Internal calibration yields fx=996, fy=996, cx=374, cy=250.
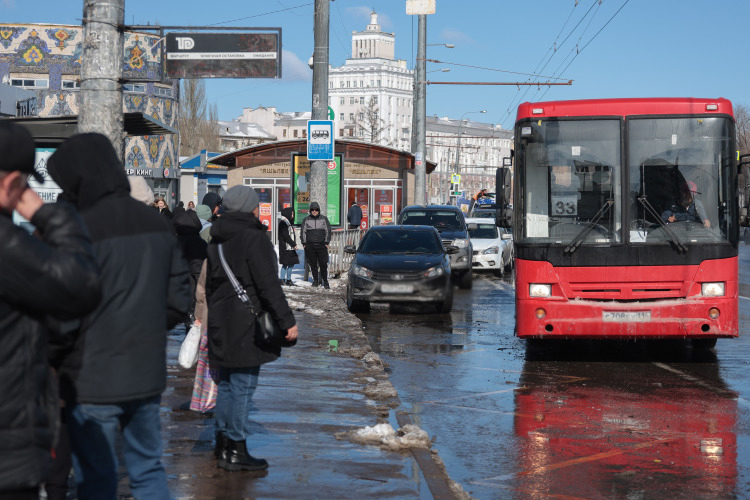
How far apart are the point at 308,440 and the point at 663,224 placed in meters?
5.60

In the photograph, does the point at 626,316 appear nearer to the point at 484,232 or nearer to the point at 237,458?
the point at 237,458

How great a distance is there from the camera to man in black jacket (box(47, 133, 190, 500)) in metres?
3.79

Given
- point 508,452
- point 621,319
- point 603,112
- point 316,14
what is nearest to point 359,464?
point 508,452

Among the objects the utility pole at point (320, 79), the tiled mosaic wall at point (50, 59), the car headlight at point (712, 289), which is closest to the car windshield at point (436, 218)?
the utility pole at point (320, 79)

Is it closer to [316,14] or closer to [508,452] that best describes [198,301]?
[508,452]

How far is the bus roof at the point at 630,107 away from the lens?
1097 cm

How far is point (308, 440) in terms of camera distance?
6.77 metres

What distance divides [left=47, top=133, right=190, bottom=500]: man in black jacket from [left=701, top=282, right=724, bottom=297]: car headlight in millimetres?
7823

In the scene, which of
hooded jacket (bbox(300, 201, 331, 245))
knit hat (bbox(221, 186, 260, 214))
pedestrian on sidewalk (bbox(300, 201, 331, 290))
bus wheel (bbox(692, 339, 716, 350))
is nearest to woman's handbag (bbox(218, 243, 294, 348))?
knit hat (bbox(221, 186, 260, 214))

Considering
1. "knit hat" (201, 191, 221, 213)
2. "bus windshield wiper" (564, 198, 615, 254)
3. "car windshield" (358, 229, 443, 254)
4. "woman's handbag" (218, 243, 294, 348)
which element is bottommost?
"woman's handbag" (218, 243, 294, 348)

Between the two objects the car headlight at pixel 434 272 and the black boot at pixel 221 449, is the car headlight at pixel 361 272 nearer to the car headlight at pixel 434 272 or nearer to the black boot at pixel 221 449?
the car headlight at pixel 434 272

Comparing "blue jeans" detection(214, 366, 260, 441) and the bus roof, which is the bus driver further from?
"blue jeans" detection(214, 366, 260, 441)

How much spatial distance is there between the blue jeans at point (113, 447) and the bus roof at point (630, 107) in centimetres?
799

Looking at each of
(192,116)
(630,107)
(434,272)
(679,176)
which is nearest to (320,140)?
(434,272)
